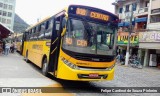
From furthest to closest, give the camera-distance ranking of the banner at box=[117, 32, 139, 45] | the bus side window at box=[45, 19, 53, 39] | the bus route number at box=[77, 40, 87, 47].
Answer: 1. the banner at box=[117, 32, 139, 45]
2. the bus side window at box=[45, 19, 53, 39]
3. the bus route number at box=[77, 40, 87, 47]

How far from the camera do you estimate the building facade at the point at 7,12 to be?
10438 centimetres

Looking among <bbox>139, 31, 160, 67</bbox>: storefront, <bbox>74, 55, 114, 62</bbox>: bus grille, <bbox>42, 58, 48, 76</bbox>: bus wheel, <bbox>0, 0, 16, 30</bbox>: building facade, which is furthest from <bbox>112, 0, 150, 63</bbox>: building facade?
<bbox>0, 0, 16, 30</bbox>: building facade

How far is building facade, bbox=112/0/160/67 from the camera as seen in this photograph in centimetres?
3416

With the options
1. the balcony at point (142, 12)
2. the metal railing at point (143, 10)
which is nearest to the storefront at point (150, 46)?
the balcony at point (142, 12)

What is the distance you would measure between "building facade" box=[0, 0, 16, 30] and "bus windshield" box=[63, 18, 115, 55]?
97623 mm

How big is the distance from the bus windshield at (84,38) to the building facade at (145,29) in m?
23.1

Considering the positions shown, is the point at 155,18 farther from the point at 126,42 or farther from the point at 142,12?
the point at 126,42

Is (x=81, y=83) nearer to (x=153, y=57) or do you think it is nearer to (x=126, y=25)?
(x=153, y=57)

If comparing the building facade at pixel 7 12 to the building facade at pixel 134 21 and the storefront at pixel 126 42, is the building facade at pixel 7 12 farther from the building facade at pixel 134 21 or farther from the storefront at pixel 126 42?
the storefront at pixel 126 42

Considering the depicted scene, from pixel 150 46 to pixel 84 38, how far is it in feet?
82.3

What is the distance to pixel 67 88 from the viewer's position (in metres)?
11.1

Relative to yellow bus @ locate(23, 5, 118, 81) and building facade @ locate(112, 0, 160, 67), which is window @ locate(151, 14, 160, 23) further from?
yellow bus @ locate(23, 5, 118, 81)

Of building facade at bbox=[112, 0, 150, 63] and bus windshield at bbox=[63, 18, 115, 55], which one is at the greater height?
building facade at bbox=[112, 0, 150, 63]

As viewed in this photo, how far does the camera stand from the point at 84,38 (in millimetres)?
10547
